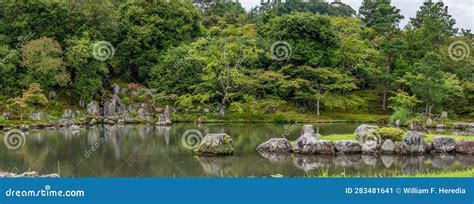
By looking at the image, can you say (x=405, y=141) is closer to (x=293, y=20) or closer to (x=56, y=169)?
(x=56, y=169)

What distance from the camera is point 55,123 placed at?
28484mm

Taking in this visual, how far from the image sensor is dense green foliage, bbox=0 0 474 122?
3191cm

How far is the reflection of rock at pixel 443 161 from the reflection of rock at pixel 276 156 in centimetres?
404

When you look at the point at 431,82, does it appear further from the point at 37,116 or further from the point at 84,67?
the point at 37,116

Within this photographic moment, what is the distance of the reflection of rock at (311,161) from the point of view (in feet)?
45.0

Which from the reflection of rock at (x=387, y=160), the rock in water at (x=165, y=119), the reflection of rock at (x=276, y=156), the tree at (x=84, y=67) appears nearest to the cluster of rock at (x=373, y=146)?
the reflection of rock at (x=276, y=156)

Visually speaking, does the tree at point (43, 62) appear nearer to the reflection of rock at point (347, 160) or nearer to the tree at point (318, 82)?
the tree at point (318, 82)

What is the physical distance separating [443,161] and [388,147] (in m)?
1.95

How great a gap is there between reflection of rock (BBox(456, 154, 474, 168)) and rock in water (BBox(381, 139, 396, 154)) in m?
1.88

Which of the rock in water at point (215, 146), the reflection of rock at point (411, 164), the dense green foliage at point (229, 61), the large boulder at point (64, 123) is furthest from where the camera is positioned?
the dense green foliage at point (229, 61)

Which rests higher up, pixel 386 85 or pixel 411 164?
pixel 386 85

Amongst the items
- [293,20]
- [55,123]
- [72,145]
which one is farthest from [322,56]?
[72,145]

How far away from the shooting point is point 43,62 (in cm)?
3088

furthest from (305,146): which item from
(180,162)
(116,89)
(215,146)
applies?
(116,89)
